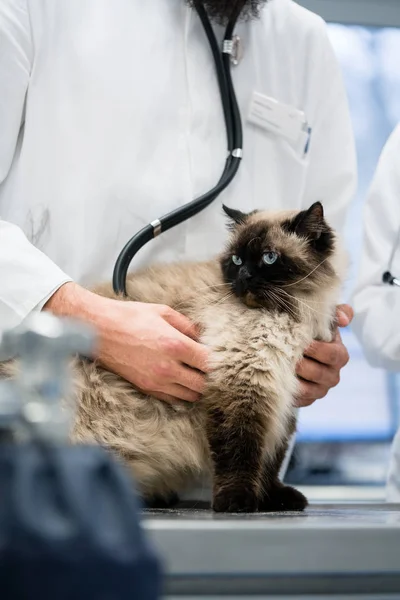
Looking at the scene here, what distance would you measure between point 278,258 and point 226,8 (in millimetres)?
663

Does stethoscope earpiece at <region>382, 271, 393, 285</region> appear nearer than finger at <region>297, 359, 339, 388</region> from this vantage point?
No

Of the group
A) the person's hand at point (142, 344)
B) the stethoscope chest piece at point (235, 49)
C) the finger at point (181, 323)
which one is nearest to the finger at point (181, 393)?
the person's hand at point (142, 344)

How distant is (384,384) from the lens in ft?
12.0

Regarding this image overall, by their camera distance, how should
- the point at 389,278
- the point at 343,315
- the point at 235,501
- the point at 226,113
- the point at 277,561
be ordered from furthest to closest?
the point at 389,278
the point at 226,113
the point at 343,315
the point at 235,501
the point at 277,561

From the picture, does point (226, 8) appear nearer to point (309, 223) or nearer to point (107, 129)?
point (107, 129)

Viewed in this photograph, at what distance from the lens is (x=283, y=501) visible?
1.44 m

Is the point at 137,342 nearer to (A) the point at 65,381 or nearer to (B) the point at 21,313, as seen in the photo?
(B) the point at 21,313

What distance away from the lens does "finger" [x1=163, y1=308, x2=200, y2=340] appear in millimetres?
1397

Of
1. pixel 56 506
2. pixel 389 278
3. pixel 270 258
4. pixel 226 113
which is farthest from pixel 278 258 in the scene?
pixel 56 506

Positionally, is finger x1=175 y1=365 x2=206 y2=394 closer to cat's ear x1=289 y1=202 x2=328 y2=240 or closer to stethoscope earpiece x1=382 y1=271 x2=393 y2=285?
cat's ear x1=289 y1=202 x2=328 y2=240

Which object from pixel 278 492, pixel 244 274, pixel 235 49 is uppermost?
pixel 235 49

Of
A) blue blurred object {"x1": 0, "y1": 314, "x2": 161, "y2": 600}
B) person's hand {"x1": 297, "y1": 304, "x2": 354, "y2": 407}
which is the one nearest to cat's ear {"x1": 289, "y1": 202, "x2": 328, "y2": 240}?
person's hand {"x1": 297, "y1": 304, "x2": 354, "y2": 407}

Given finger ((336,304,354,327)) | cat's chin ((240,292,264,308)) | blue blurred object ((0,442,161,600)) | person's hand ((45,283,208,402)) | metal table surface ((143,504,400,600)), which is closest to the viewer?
→ blue blurred object ((0,442,161,600))

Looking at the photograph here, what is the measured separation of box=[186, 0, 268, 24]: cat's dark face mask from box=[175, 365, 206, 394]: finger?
2.92 feet
